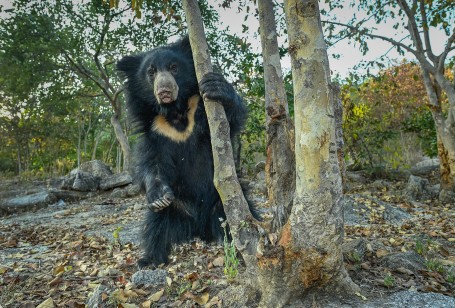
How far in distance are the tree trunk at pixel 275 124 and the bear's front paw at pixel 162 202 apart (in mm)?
953

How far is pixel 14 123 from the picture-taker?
14969mm

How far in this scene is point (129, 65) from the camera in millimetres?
3557

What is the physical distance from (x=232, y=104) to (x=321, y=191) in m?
1.10

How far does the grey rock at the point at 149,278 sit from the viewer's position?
2.45 metres

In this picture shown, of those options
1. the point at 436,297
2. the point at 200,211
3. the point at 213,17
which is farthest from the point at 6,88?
the point at 436,297

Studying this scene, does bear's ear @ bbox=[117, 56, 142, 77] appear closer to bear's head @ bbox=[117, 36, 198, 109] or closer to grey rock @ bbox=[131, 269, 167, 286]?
bear's head @ bbox=[117, 36, 198, 109]

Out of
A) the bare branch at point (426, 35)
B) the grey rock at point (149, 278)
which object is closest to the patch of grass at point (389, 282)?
the grey rock at point (149, 278)

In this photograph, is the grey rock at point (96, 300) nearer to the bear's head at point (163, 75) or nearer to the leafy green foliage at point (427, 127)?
the bear's head at point (163, 75)

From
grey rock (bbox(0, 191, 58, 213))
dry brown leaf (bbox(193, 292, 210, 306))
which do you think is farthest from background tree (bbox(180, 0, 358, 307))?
grey rock (bbox(0, 191, 58, 213))

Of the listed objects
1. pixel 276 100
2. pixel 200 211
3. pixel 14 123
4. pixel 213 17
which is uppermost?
pixel 213 17

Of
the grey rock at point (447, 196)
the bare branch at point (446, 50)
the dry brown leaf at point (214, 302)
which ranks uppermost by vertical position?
the bare branch at point (446, 50)

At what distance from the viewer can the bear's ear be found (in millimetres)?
3543

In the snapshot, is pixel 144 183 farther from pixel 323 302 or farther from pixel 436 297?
pixel 436 297

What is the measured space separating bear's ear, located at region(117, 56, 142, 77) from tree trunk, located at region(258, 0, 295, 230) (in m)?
1.62
